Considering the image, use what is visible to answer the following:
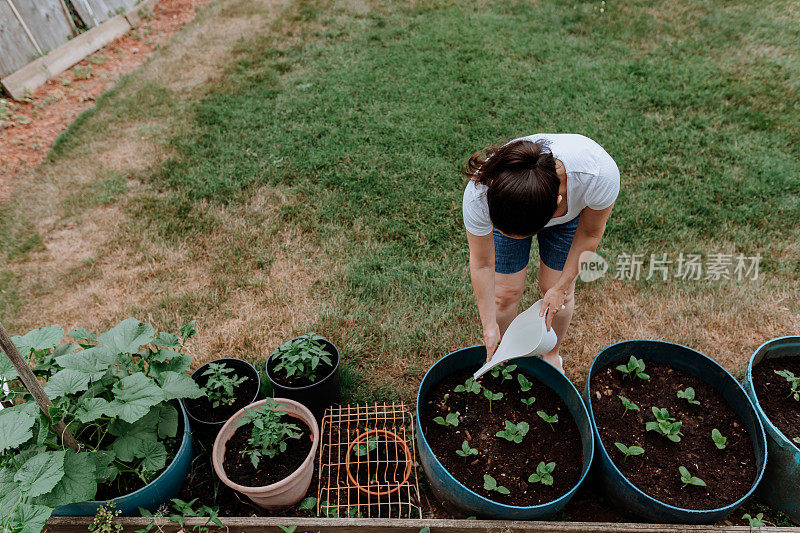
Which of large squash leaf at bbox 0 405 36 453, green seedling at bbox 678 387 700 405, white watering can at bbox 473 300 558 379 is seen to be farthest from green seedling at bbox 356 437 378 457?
green seedling at bbox 678 387 700 405

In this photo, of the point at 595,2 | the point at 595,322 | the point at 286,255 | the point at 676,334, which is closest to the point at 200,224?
the point at 286,255

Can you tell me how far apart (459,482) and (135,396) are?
117 centimetres

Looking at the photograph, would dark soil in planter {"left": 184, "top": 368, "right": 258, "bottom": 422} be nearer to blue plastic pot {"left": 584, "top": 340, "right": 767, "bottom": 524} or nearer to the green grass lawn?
the green grass lawn

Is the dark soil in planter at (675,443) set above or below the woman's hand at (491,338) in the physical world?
below

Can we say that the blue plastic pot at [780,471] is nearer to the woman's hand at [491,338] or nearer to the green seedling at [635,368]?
the green seedling at [635,368]

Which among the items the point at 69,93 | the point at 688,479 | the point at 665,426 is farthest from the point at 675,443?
the point at 69,93

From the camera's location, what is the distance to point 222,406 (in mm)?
2049

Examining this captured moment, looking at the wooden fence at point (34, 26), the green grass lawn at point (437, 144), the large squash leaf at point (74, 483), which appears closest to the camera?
the large squash leaf at point (74, 483)

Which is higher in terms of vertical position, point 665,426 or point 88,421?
point 88,421

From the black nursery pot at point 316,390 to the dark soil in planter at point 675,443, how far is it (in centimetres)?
112

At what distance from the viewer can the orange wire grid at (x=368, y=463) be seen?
1.88 m

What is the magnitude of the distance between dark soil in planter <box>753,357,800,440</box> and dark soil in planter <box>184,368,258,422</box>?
213 cm

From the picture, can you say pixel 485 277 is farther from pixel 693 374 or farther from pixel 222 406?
pixel 222 406

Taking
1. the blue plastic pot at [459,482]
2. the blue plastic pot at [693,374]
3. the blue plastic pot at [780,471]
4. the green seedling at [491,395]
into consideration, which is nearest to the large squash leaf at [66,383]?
the blue plastic pot at [459,482]
